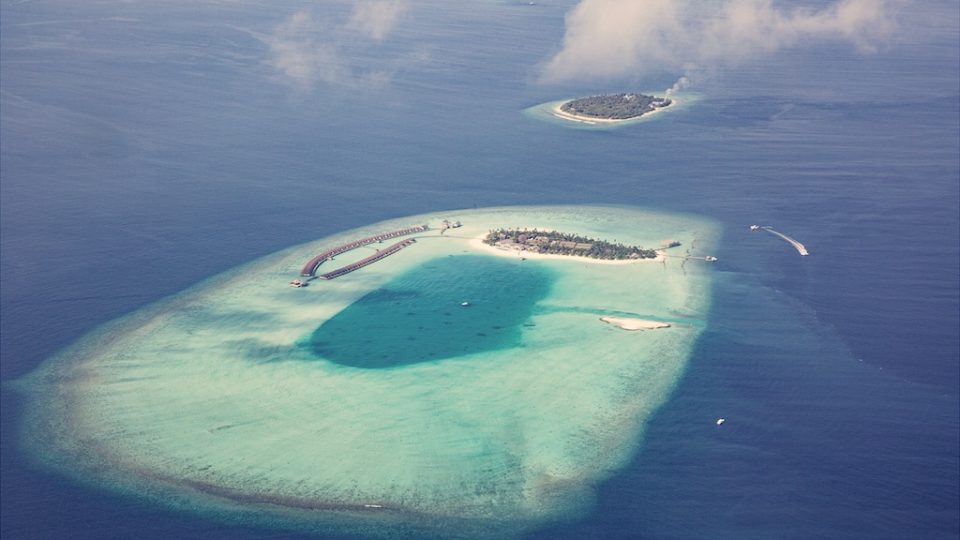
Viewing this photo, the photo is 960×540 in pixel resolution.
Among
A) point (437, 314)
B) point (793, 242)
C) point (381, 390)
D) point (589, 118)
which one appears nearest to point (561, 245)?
point (437, 314)

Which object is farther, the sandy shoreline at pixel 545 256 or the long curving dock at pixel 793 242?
the sandy shoreline at pixel 545 256

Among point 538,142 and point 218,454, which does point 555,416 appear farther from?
point 538,142

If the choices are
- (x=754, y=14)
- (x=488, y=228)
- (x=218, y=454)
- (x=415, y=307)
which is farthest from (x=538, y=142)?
(x=754, y=14)

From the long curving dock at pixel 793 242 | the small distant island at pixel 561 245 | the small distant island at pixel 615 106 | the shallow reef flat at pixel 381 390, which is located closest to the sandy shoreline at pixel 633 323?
the shallow reef flat at pixel 381 390

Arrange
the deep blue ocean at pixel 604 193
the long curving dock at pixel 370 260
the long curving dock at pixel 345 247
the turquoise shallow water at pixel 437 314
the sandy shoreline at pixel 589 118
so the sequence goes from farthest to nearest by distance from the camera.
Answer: the sandy shoreline at pixel 589 118, the long curving dock at pixel 345 247, the long curving dock at pixel 370 260, the turquoise shallow water at pixel 437 314, the deep blue ocean at pixel 604 193

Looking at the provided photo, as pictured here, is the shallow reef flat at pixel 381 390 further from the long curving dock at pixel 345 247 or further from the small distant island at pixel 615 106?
the small distant island at pixel 615 106

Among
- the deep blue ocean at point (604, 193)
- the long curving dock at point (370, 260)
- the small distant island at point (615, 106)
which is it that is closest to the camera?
the deep blue ocean at point (604, 193)
